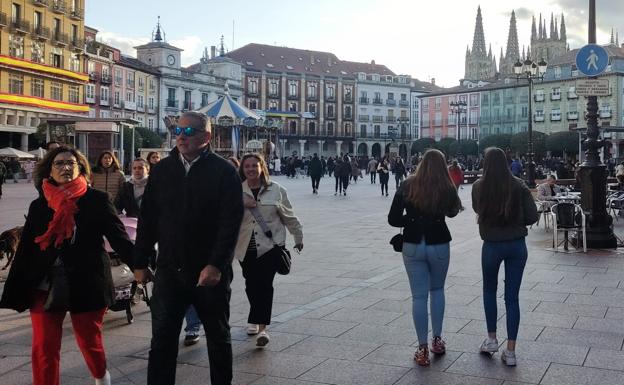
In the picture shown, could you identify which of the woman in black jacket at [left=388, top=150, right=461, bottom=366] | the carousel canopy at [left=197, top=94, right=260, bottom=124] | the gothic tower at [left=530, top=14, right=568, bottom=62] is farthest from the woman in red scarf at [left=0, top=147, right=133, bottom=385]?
the gothic tower at [left=530, top=14, right=568, bottom=62]

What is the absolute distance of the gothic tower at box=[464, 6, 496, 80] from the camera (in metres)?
121

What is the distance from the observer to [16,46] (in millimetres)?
48219

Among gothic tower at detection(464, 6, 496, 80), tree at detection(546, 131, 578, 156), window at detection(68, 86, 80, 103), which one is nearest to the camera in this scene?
window at detection(68, 86, 80, 103)

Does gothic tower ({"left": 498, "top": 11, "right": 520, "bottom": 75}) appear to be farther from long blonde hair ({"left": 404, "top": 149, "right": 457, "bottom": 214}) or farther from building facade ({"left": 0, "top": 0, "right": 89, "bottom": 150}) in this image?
long blonde hair ({"left": 404, "top": 149, "right": 457, "bottom": 214})

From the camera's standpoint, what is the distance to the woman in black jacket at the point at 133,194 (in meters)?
7.43

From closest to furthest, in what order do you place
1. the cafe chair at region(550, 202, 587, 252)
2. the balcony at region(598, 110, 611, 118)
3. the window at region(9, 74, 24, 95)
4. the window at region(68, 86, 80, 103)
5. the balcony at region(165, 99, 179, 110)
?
the cafe chair at region(550, 202, 587, 252) < the window at region(9, 74, 24, 95) < the window at region(68, 86, 80, 103) < the balcony at region(598, 110, 611, 118) < the balcony at region(165, 99, 179, 110)

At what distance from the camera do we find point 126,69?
65.9 m

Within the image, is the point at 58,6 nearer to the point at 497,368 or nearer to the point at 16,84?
the point at 16,84

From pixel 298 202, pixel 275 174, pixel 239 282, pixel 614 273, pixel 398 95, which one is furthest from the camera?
pixel 398 95

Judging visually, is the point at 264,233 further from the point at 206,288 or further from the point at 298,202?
the point at 298,202

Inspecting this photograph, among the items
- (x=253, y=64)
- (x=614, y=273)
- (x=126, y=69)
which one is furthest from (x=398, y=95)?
(x=614, y=273)

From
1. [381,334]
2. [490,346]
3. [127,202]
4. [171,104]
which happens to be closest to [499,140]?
[171,104]

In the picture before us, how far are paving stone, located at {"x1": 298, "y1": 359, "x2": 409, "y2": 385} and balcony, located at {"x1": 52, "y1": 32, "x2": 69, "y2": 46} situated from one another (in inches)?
2055

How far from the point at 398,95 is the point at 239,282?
98.3 metres
